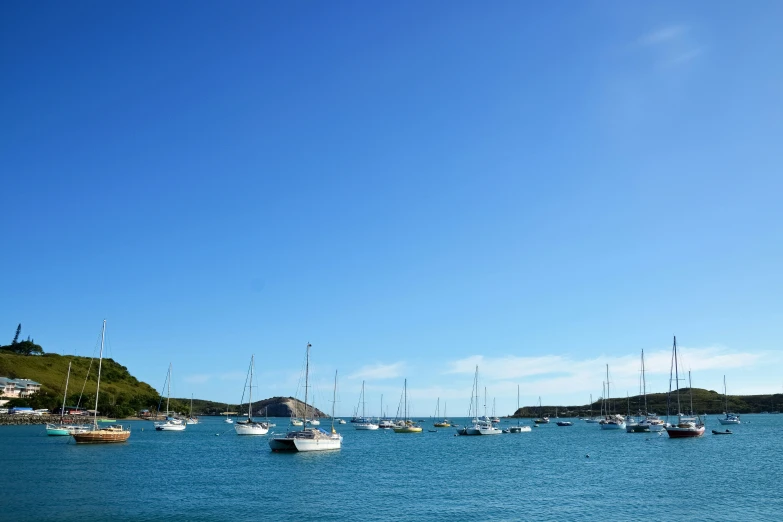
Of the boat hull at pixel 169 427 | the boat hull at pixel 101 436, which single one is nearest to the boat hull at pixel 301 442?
the boat hull at pixel 101 436

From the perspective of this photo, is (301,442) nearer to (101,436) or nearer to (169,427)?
(101,436)

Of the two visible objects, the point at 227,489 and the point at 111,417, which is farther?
the point at 111,417

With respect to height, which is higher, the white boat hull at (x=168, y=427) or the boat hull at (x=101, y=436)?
the boat hull at (x=101, y=436)

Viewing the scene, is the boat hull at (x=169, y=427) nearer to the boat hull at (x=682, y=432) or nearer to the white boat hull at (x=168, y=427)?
the white boat hull at (x=168, y=427)

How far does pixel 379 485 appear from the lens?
52.8 meters

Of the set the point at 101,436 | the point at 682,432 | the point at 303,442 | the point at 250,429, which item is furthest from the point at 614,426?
the point at 101,436

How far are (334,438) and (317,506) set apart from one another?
43.7 meters

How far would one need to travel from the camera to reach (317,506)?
4175 centimetres

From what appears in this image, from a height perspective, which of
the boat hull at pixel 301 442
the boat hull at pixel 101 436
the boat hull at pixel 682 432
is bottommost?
the boat hull at pixel 101 436

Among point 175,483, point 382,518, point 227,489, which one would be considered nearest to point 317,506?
point 382,518

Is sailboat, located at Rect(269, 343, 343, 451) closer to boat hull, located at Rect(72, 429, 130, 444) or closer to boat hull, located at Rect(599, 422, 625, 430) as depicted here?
boat hull, located at Rect(72, 429, 130, 444)

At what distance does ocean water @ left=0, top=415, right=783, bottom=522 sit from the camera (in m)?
39.2

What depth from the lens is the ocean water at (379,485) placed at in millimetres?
39188

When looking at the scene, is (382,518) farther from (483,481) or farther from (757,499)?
(757,499)
